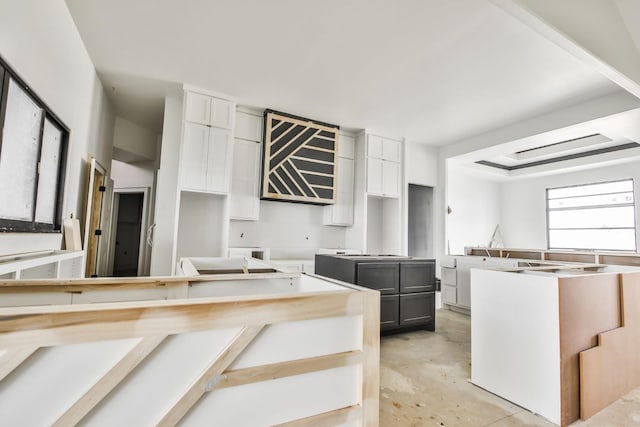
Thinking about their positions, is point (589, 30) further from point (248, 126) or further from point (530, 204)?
point (530, 204)

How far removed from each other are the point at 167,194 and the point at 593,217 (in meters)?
8.62

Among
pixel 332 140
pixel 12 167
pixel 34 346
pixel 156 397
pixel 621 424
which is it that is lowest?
pixel 621 424

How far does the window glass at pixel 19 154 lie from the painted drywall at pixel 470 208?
7.19 metres

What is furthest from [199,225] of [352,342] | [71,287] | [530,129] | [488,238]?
[488,238]

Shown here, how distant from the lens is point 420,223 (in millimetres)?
5758

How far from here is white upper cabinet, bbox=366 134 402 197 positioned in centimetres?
517

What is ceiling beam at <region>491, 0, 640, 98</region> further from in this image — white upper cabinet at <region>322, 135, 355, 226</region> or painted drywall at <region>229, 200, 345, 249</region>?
painted drywall at <region>229, 200, 345, 249</region>

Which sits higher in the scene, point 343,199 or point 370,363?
point 343,199

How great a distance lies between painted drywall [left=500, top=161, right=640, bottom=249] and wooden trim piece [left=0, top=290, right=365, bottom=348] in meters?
8.30

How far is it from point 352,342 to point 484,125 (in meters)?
4.90

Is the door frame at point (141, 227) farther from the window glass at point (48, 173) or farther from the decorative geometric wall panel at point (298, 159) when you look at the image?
the window glass at point (48, 173)

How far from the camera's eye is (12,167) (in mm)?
1872

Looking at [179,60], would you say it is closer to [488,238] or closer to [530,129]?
[530,129]

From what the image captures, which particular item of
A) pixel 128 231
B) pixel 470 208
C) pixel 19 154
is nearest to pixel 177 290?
pixel 19 154
